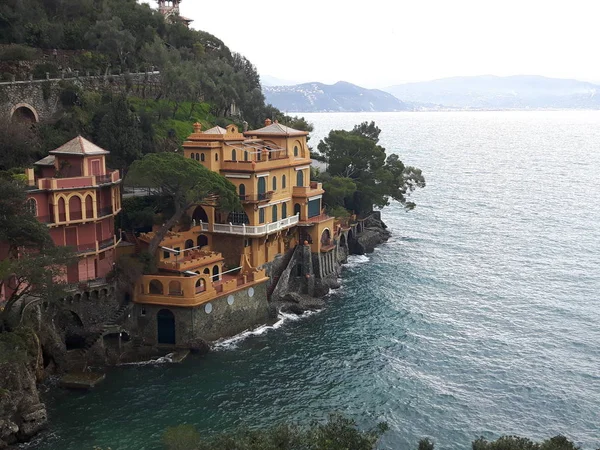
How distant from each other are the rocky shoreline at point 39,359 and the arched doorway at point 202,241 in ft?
22.6

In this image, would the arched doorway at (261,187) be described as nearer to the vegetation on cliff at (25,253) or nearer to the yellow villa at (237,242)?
the yellow villa at (237,242)

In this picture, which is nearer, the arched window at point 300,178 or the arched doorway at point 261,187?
the arched doorway at point 261,187

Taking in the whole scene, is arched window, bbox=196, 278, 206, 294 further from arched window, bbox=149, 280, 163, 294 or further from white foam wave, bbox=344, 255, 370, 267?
white foam wave, bbox=344, 255, 370, 267

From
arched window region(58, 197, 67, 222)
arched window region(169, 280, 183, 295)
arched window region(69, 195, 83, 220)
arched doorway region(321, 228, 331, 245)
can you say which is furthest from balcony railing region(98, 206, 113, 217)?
arched doorway region(321, 228, 331, 245)

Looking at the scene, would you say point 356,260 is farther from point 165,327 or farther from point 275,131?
point 165,327

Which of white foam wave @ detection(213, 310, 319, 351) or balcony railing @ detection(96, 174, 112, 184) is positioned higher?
balcony railing @ detection(96, 174, 112, 184)

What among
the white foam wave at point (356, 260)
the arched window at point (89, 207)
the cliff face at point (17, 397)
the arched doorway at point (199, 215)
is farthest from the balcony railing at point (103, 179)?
the white foam wave at point (356, 260)

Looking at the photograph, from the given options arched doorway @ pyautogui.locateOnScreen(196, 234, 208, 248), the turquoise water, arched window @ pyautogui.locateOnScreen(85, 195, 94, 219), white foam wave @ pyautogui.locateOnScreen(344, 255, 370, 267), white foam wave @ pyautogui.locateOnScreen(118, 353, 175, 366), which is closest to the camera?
the turquoise water

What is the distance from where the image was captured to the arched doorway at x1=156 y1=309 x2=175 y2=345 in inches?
1818

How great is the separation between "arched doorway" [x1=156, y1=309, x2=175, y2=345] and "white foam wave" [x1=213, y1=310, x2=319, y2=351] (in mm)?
3045

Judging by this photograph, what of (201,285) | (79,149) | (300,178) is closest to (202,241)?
(201,285)

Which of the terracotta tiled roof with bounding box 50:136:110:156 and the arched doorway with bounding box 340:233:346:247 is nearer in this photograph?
the terracotta tiled roof with bounding box 50:136:110:156

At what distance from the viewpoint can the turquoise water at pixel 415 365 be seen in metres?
37.5

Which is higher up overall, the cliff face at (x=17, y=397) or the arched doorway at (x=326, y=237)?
the arched doorway at (x=326, y=237)
